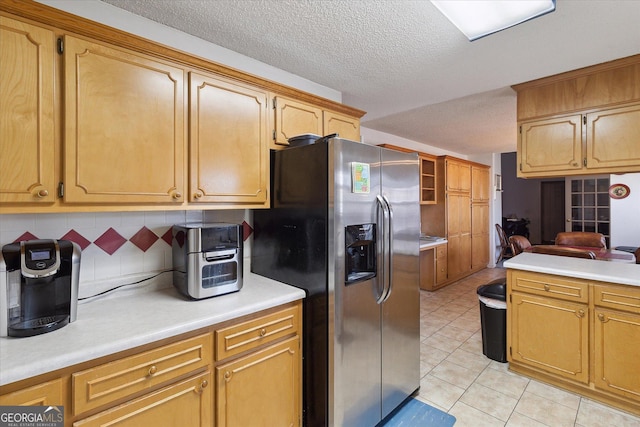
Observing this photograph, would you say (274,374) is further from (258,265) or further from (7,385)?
(7,385)

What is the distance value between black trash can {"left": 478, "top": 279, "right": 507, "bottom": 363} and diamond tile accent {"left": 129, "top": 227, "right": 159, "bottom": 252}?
2761 millimetres

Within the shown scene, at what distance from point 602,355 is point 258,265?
2489mm

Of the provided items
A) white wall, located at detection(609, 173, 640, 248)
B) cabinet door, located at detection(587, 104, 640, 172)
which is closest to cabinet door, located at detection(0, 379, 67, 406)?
cabinet door, located at detection(587, 104, 640, 172)

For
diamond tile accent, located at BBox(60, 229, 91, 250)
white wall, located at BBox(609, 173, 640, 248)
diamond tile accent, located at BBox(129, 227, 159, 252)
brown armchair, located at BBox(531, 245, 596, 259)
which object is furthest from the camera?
white wall, located at BBox(609, 173, 640, 248)

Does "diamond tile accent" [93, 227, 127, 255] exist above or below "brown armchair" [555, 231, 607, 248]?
above

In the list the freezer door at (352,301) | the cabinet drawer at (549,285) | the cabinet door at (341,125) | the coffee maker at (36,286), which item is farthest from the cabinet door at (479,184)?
the coffee maker at (36,286)

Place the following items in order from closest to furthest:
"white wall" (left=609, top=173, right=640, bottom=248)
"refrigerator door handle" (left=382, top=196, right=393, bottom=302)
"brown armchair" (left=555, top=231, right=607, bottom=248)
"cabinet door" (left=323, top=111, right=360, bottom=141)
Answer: "refrigerator door handle" (left=382, top=196, right=393, bottom=302)
"cabinet door" (left=323, top=111, right=360, bottom=141)
"brown armchair" (left=555, top=231, right=607, bottom=248)
"white wall" (left=609, top=173, right=640, bottom=248)

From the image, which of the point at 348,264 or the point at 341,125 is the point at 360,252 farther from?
the point at 341,125

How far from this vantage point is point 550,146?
2.54 meters

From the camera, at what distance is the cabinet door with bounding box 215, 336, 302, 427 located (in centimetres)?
147

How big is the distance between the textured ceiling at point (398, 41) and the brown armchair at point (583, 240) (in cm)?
279

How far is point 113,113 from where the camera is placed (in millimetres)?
1420

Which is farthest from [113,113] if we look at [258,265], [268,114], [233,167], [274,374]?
[274,374]

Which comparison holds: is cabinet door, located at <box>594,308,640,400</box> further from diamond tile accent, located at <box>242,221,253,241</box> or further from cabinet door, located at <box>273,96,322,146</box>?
diamond tile accent, located at <box>242,221,253,241</box>
